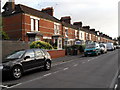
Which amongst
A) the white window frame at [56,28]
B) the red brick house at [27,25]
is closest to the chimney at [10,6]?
the red brick house at [27,25]

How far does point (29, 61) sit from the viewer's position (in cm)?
873

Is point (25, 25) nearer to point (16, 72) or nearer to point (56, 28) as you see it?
point (56, 28)

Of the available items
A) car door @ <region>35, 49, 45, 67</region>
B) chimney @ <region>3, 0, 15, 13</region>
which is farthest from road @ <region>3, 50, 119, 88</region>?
chimney @ <region>3, 0, 15, 13</region>

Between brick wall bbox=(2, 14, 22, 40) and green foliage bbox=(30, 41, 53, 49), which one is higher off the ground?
brick wall bbox=(2, 14, 22, 40)

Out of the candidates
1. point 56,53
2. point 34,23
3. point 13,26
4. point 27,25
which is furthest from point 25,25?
point 56,53

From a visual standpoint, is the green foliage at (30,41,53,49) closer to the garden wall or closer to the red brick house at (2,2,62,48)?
the garden wall

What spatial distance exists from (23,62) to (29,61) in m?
0.50

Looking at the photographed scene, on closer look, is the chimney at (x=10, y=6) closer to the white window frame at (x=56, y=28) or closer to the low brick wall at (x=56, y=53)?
the white window frame at (x=56, y=28)

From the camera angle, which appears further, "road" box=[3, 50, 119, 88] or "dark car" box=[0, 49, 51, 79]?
"dark car" box=[0, 49, 51, 79]

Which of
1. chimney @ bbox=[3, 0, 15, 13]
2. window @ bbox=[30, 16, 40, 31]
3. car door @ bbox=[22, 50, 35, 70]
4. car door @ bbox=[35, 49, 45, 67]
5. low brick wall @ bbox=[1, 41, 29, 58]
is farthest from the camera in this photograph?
chimney @ bbox=[3, 0, 15, 13]

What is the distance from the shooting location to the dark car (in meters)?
7.63

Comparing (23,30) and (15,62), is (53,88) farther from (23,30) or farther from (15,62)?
(23,30)

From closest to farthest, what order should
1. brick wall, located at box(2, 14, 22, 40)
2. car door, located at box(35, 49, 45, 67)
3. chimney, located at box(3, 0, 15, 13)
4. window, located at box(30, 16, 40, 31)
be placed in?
1. car door, located at box(35, 49, 45, 67)
2. brick wall, located at box(2, 14, 22, 40)
3. window, located at box(30, 16, 40, 31)
4. chimney, located at box(3, 0, 15, 13)

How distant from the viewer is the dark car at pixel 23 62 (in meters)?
7.63
